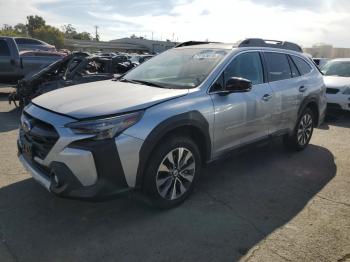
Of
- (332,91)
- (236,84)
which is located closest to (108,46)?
(332,91)

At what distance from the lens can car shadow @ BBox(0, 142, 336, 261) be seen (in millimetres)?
3135

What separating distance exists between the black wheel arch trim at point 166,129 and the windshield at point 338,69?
8072 mm

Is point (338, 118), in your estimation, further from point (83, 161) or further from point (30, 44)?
point (30, 44)

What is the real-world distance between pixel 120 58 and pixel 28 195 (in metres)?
5.92

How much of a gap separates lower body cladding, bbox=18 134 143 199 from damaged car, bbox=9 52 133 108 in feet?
16.6

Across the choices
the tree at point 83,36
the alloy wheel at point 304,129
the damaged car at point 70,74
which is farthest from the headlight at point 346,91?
the tree at point 83,36

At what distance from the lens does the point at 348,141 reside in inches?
280

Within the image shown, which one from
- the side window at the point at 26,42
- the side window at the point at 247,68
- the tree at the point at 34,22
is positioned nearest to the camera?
the side window at the point at 247,68

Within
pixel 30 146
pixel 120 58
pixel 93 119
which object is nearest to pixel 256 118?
pixel 93 119

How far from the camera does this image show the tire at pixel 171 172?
11.7 feet

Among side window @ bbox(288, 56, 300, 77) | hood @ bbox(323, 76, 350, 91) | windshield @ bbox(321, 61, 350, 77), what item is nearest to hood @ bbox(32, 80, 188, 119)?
side window @ bbox(288, 56, 300, 77)

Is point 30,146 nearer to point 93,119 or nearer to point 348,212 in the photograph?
point 93,119

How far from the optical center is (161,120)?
138 inches

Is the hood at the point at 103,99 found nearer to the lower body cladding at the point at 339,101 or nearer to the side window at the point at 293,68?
the side window at the point at 293,68
